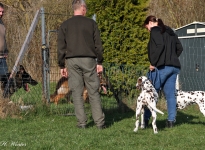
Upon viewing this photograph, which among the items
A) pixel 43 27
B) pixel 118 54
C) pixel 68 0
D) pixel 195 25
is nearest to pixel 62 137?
pixel 43 27

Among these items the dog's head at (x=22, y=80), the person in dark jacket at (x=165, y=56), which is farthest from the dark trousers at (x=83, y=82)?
the dog's head at (x=22, y=80)

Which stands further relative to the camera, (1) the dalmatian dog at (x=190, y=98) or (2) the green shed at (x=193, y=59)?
(2) the green shed at (x=193, y=59)

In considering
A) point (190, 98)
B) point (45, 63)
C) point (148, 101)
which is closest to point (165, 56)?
point (148, 101)

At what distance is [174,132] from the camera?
22.7 ft

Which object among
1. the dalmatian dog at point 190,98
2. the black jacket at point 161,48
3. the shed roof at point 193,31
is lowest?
the dalmatian dog at point 190,98

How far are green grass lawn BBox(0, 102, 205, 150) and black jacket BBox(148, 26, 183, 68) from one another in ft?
3.65

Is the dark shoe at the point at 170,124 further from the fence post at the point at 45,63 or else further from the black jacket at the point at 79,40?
the fence post at the point at 45,63

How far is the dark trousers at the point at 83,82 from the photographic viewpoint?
6928 mm

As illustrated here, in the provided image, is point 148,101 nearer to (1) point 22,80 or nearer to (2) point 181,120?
(2) point 181,120

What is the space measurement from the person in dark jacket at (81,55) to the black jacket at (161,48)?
0.91m

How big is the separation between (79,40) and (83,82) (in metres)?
0.69

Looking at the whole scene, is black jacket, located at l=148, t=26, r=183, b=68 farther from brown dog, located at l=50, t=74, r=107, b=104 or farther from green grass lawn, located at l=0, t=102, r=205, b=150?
brown dog, located at l=50, t=74, r=107, b=104

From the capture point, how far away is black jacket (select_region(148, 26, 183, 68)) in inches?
285

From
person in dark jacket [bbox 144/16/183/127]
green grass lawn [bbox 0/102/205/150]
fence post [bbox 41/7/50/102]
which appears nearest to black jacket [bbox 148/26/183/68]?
person in dark jacket [bbox 144/16/183/127]
